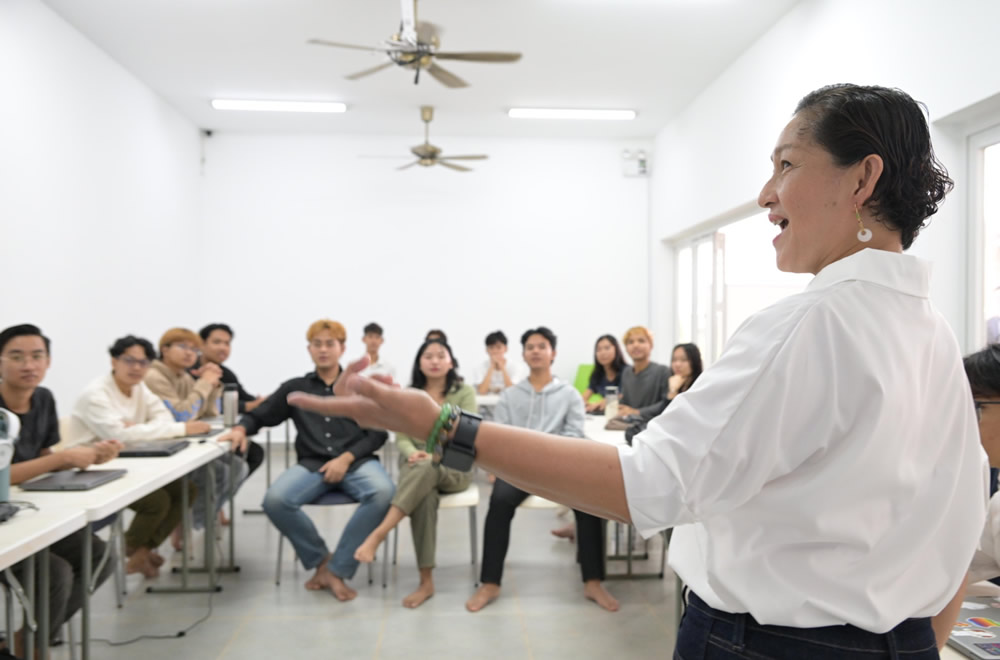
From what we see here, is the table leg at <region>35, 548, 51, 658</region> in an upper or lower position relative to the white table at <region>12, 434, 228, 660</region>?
lower

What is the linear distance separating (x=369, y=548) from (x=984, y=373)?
272cm

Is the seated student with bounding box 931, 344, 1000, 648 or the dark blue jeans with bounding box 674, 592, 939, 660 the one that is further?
the seated student with bounding box 931, 344, 1000, 648

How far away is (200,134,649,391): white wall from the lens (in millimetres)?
7926

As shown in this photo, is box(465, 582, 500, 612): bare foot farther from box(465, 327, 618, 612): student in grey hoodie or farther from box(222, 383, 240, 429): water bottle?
box(222, 383, 240, 429): water bottle

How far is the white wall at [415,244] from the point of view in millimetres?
7926

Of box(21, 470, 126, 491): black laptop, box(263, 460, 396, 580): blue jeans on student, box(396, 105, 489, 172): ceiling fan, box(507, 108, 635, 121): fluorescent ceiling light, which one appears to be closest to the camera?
box(21, 470, 126, 491): black laptop

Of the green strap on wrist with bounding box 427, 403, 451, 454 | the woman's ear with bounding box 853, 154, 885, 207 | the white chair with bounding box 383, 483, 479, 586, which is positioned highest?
the woman's ear with bounding box 853, 154, 885, 207

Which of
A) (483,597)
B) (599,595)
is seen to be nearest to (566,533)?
(599,595)

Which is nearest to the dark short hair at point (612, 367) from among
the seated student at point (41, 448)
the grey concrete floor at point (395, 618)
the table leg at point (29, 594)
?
the grey concrete floor at point (395, 618)

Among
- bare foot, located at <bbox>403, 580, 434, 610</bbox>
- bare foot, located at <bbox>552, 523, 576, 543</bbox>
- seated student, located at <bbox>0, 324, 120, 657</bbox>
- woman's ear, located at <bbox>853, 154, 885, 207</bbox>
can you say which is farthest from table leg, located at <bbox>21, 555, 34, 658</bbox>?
bare foot, located at <bbox>552, 523, 576, 543</bbox>

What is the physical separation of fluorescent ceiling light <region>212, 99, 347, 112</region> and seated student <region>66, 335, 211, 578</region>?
13.3 ft

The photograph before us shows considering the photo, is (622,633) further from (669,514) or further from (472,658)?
(669,514)

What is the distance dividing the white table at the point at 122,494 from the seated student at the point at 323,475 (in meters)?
0.35

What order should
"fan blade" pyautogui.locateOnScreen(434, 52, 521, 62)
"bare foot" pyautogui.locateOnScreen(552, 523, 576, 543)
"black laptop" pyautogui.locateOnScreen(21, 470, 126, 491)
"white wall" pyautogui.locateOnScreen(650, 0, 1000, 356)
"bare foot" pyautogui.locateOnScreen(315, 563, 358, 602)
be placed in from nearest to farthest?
"black laptop" pyautogui.locateOnScreen(21, 470, 126, 491), "white wall" pyautogui.locateOnScreen(650, 0, 1000, 356), "bare foot" pyautogui.locateOnScreen(315, 563, 358, 602), "fan blade" pyautogui.locateOnScreen(434, 52, 521, 62), "bare foot" pyautogui.locateOnScreen(552, 523, 576, 543)
